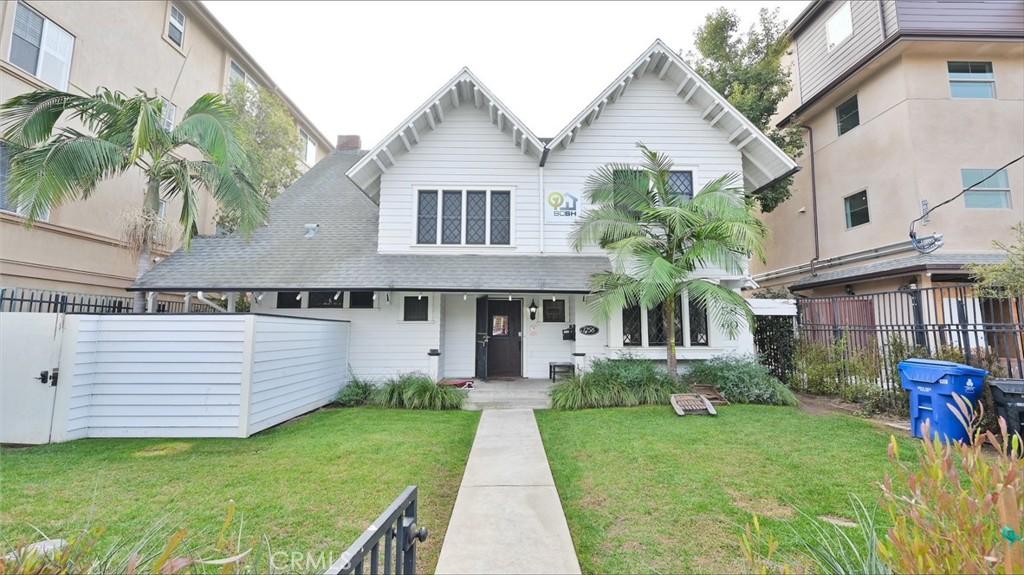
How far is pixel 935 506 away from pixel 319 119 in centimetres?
2488

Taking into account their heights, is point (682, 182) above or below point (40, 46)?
below

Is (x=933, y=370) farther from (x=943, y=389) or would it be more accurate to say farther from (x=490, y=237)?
(x=490, y=237)

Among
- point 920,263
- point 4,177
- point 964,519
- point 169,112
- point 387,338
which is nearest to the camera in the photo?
point 964,519

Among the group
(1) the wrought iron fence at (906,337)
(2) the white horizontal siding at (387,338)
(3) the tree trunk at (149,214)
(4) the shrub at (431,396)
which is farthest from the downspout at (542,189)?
(3) the tree trunk at (149,214)

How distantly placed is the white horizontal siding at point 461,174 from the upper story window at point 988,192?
11.9 metres

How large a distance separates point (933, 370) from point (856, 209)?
9.74 meters

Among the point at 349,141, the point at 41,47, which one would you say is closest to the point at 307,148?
the point at 349,141

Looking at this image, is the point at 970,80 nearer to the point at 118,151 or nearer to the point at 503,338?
the point at 503,338

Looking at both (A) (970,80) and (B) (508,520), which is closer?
(B) (508,520)

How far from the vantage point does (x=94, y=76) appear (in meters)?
10.9

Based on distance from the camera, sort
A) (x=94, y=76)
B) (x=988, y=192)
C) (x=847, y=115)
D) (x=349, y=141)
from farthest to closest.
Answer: (x=349, y=141) < (x=847, y=115) < (x=988, y=192) < (x=94, y=76)

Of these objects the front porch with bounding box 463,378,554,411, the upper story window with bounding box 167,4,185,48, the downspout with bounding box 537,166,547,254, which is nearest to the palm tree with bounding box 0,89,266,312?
the front porch with bounding box 463,378,554,411

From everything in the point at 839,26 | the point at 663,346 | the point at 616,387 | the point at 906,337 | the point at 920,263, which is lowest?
the point at 616,387

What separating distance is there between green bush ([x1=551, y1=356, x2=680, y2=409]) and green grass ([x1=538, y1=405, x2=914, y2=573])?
895 millimetres
